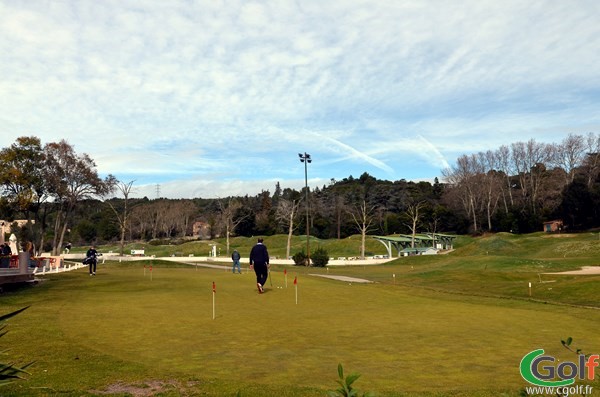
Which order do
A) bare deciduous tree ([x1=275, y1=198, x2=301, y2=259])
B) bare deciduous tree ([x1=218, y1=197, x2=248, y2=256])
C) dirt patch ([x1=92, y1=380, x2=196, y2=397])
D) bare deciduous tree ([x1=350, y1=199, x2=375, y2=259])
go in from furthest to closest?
bare deciduous tree ([x1=218, y1=197, x2=248, y2=256]) → bare deciduous tree ([x1=350, y1=199, x2=375, y2=259]) → bare deciduous tree ([x1=275, y1=198, x2=301, y2=259]) → dirt patch ([x1=92, y1=380, x2=196, y2=397])

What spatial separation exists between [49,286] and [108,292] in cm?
565

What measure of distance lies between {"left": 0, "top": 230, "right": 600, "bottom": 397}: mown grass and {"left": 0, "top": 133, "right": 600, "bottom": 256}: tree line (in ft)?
135

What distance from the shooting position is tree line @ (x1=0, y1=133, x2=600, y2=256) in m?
58.6

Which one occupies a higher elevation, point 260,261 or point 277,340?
point 260,261

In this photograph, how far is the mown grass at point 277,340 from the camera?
24.8 feet

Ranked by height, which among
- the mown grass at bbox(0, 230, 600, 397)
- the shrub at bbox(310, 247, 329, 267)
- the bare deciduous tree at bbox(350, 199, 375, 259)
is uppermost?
the bare deciduous tree at bbox(350, 199, 375, 259)

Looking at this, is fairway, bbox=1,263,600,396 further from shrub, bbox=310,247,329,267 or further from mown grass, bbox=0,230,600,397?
shrub, bbox=310,247,329,267

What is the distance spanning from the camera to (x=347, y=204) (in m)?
137

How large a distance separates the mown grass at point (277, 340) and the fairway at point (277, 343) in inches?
1.2

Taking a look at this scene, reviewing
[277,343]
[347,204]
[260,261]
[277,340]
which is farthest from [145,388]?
[347,204]

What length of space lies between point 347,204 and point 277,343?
127371mm

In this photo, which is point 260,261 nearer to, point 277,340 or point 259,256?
→ point 259,256

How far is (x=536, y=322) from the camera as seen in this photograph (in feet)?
47.4

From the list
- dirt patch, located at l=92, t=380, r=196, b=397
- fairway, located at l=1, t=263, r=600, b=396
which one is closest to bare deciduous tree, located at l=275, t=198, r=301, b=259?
fairway, located at l=1, t=263, r=600, b=396
